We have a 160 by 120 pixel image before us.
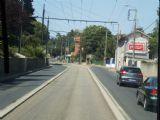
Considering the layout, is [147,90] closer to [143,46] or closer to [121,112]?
[121,112]

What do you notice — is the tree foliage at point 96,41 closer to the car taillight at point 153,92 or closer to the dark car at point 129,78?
the dark car at point 129,78

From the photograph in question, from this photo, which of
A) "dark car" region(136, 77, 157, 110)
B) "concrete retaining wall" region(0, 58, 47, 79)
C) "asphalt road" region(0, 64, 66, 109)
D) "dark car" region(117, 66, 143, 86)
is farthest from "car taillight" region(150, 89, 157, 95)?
"concrete retaining wall" region(0, 58, 47, 79)

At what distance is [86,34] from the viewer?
6909 inches

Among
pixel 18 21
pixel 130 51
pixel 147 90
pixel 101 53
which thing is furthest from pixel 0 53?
pixel 101 53

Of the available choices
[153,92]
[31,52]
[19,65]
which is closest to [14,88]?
[153,92]

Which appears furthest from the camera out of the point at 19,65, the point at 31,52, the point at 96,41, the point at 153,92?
the point at 96,41

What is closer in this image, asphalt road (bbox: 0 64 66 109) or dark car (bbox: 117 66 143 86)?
asphalt road (bbox: 0 64 66 109)

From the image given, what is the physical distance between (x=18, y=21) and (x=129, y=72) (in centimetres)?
1577

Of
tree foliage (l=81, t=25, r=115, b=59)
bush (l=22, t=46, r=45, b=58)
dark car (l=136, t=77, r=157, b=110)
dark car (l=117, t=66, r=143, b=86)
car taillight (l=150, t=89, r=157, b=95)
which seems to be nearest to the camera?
dark car (l=136, t=77, r=157, b=110)

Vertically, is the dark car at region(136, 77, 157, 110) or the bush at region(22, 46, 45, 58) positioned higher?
the bush at region(22, 46, 45, 58)

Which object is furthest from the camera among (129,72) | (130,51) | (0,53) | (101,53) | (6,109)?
(101,53)

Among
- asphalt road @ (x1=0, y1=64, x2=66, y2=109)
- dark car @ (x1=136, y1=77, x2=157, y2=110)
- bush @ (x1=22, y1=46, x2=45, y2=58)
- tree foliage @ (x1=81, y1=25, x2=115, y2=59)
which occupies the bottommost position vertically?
asphalt road @ (x1=0, y1=64, x2=66, y2=109)

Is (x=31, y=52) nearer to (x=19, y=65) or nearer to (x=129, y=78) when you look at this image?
(x=19, y=65)

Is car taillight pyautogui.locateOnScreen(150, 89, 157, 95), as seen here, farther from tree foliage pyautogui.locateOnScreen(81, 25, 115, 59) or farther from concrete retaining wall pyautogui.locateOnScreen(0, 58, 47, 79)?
tree foliage pyautogui.locateOnScreen(81, 25, 115, 59)
